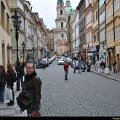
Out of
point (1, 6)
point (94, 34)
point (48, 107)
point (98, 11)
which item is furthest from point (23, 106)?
point (94, 34)

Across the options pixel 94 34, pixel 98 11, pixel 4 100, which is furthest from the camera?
pixel 94 34

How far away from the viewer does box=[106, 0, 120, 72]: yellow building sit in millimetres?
48062

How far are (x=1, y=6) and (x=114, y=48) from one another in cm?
1731

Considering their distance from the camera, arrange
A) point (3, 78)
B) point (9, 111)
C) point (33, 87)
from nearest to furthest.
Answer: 1. point (33, 87)
2. point (9, 111)
3. point (3, 78)

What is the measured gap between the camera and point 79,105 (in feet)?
53.8

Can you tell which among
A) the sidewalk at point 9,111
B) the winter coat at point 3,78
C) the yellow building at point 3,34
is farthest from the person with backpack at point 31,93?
the yellow building at point 3,34

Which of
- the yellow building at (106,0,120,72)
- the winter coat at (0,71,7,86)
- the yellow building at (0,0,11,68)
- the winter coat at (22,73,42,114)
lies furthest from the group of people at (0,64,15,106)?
the yellow building at (106,0,120,72)

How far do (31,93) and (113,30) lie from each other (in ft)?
141

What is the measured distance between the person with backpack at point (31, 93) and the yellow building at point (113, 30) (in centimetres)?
3932

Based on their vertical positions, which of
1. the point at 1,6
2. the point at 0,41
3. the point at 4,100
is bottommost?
the point at 4,100

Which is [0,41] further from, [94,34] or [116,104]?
[94,34]

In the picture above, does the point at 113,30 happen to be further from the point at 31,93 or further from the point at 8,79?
the point at 31,93

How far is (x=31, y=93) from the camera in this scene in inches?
336

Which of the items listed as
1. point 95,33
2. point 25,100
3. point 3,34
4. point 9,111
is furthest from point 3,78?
point 95,33
